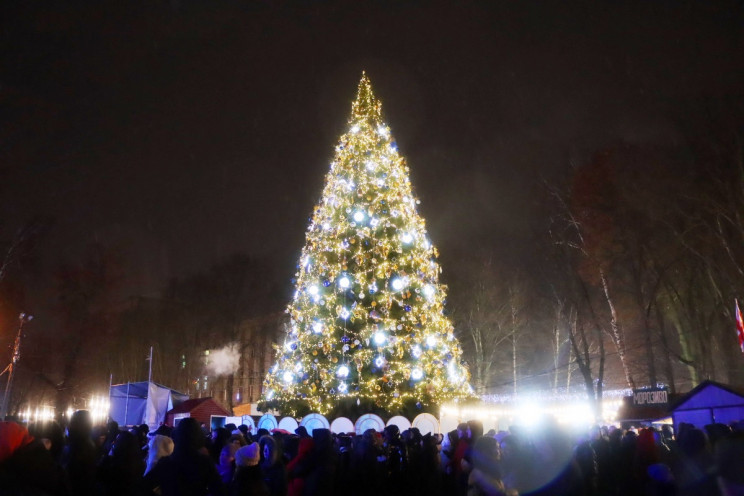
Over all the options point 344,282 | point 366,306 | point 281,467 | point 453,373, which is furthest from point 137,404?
point 281,467

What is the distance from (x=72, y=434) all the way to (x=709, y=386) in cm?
1758

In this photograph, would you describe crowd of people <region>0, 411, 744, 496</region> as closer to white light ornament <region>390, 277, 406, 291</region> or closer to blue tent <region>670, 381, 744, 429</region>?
blue tent <region>670, 381, 744, 429</region>

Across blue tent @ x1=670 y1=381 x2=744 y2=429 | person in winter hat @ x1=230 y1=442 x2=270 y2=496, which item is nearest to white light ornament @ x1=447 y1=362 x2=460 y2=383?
blue tent @ x1=670 y1=381 x2=744 y2=429

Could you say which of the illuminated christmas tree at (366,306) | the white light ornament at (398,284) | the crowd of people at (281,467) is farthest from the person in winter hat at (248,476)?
the white light ornament at (398,284)

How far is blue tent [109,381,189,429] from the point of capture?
750 inches

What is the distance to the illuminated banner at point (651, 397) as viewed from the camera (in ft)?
70.4

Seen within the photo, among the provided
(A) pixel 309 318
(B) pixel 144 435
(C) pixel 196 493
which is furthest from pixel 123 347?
(C) pixel 196 493

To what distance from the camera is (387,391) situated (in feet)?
61.9

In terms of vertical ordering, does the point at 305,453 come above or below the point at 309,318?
below

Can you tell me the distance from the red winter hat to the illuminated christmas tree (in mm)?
14865

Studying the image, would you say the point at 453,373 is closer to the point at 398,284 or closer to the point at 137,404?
the point at 398,284

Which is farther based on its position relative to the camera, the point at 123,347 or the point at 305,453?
the point at 123,347

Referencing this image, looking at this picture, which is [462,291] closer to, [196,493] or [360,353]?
[360,353]

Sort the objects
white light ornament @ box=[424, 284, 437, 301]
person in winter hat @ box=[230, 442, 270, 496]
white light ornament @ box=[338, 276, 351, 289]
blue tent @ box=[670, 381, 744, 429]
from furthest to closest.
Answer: white light ornament @ box=[424, 284, 437, 301] < white light ornament @ box=[338, 276, 351, 289] < blue tent @ box=[670, 381, 744, 429] < person in winter hat @ box=[230, 442, 270, 496]
